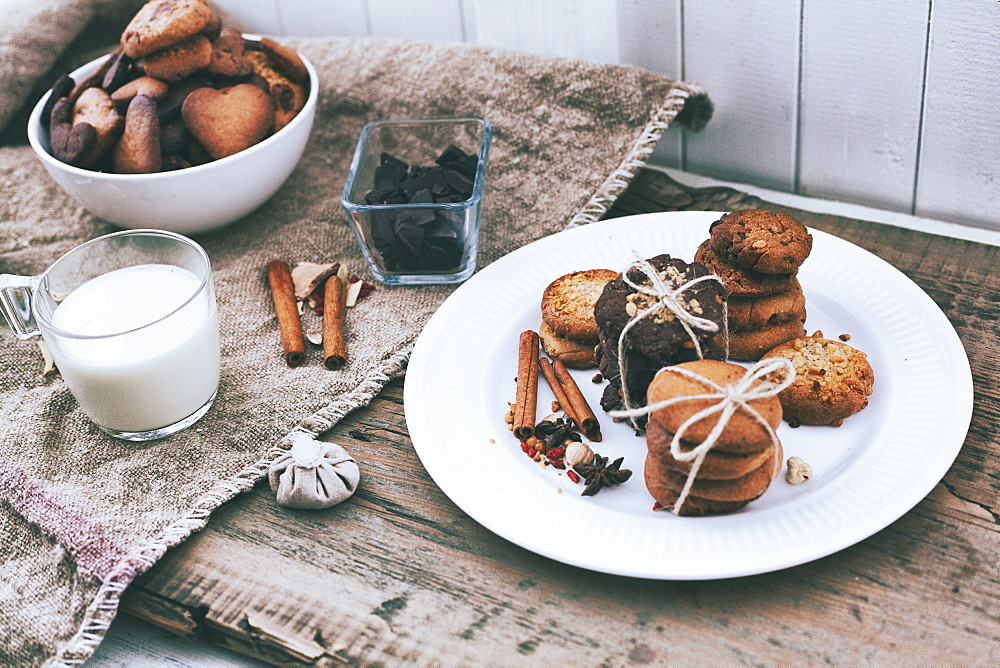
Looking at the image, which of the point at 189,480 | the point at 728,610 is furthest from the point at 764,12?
the point at 189,480

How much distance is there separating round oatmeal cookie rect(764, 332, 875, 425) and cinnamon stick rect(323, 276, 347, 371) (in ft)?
2.37

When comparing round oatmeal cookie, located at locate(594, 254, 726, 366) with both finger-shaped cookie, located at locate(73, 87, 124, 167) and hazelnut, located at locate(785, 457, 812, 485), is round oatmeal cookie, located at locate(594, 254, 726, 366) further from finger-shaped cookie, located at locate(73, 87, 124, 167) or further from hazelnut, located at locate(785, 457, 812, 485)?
finger-shaped cookie, located at locate(73, 87, 124, 167)

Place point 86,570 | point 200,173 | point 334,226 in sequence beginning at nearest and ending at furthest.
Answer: point 86,570
point 200,173
point 334,226

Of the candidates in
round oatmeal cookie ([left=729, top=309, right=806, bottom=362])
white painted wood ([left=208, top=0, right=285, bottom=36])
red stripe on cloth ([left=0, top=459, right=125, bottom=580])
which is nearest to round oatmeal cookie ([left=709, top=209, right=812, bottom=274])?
round oatmeal cookie ([left=729, top=309, right=806, bottom=362])

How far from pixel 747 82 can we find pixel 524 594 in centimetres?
124

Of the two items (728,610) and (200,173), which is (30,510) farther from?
(728,610)

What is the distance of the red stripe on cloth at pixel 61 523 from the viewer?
1188 millimetres

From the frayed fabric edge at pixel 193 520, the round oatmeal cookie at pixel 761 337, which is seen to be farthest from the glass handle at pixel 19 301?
the round oatmeal cookie at pixel 761 337

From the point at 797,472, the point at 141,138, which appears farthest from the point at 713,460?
the point at 141,138

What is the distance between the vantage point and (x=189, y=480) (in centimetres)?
130

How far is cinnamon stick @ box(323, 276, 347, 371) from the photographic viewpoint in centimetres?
150

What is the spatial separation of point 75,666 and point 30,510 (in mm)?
259

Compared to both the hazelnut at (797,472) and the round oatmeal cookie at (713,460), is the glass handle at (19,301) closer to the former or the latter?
the round oatmeal cookie at (713,460)

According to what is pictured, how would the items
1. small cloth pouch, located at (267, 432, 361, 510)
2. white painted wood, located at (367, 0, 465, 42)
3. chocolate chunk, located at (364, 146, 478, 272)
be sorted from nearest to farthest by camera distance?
small cloth pouch, located at (267, 432, 361, 510) < chocolate chunk, located at (364, 146, 478, 272) < white painted wood, located at (367, 0, 465, 42)
